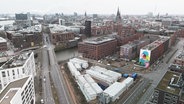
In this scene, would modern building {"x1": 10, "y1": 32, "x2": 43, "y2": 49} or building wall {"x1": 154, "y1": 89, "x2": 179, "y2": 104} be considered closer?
building wall {"x1": 154, "y1": 89, "x2": 179, "y2": 104}

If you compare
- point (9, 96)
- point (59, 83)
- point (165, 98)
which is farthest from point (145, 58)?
point (9, 96)

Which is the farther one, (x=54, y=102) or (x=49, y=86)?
(x=49, y=86)

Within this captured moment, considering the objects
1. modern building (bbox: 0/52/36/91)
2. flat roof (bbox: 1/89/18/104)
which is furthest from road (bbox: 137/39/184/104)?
modern building (bbox: 0/52/36/91)

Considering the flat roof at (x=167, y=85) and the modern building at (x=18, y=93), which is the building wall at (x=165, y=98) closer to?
the flat roof at (x=167, y=85)

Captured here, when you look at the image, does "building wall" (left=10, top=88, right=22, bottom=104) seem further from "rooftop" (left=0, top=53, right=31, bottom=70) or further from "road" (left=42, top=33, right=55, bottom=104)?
"rooftop" (left=0, top=53, right=31, bottom=70)

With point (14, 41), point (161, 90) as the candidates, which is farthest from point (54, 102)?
point (14, 41)

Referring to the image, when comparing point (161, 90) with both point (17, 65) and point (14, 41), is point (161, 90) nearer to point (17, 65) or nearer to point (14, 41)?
point (17, 65)
